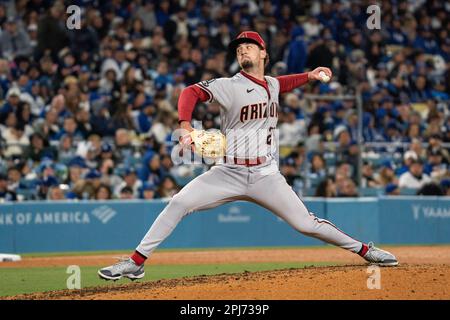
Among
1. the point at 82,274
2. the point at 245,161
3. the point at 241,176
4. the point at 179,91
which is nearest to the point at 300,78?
the point at 245,161

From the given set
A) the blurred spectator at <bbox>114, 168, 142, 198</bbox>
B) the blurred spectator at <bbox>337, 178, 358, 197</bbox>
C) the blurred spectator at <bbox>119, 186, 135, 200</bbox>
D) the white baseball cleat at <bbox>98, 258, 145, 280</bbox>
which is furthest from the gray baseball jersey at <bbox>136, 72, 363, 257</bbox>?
the blurred spectator at <bbox>337, 178, 358, 197</bbox>

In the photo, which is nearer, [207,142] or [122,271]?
[207,142]

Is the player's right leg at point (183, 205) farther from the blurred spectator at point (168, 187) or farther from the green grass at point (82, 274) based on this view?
the blurred spectator at point (168, 187)

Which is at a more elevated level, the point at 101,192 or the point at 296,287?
the point at 101,192

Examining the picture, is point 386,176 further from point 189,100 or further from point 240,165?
point 189,100

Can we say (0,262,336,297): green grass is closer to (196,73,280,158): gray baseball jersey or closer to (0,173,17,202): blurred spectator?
(196,73,280,158): gray baseball jersey
